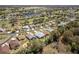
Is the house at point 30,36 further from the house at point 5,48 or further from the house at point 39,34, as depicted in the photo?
the house at point 5,48

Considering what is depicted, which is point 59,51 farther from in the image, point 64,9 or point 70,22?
point 64,9

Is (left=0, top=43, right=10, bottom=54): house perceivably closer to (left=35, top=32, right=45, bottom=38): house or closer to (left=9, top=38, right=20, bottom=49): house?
(left=9, top=38, right=20, bottom=49): house

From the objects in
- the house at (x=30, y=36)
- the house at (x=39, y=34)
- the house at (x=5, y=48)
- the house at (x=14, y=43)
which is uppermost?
the house at (x=39, y=34)

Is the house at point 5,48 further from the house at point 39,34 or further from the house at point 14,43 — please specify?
the house at point 39,34

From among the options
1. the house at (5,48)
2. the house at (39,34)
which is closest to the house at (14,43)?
the house at (5,48)

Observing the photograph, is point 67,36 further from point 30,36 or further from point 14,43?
point 14,43

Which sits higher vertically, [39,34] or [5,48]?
[39,34]

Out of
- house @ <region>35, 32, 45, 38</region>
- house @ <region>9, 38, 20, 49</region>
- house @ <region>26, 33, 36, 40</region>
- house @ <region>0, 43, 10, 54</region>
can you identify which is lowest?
house @ <region>0, 43, 10, 54</region>

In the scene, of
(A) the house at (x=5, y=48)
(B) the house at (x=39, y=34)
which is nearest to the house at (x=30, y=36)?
(B) the house at (x=39, y=34)

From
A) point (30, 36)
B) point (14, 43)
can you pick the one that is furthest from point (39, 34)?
point (14, 43)

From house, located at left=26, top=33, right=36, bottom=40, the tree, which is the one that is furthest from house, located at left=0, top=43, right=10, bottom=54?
the tree

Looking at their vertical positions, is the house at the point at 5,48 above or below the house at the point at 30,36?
below
